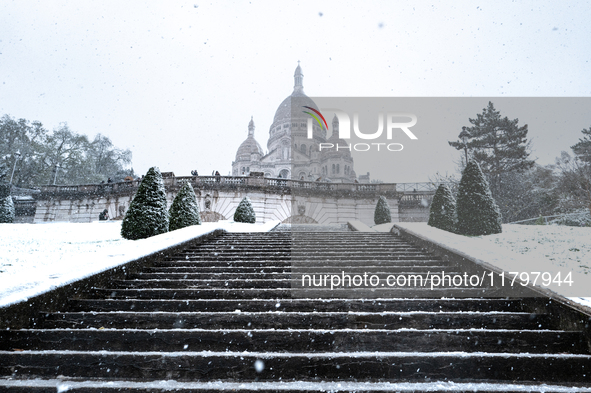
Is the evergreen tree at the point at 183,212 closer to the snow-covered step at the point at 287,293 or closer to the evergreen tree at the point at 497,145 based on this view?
the snow-covered step at the point at 287,293

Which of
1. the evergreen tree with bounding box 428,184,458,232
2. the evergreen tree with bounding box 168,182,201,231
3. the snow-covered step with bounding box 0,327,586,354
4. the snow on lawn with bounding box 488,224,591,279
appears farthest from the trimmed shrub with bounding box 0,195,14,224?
the snow on lawn with bounding box 488,224,591,279

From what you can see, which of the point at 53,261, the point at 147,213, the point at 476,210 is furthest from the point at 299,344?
the point at 476,210

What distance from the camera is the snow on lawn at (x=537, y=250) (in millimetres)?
3379

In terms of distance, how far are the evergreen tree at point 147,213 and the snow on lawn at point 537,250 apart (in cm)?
689

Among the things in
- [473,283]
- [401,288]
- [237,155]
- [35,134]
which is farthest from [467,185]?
[237,155]

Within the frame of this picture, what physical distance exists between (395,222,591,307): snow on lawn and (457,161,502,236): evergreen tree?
0.52 m

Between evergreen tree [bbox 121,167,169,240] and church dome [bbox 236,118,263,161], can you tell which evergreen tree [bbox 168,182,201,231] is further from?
church dome [bbox 236,118,263,161]

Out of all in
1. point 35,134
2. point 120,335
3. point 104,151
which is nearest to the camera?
point 120,335

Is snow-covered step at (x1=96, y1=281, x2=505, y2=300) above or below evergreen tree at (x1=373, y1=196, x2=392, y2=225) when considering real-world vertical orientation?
below

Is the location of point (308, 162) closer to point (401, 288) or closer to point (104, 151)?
point (104, 151)

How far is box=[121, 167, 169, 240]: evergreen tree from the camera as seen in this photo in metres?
9.54

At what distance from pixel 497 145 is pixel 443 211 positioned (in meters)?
24.5

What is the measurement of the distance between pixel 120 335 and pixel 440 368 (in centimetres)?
252

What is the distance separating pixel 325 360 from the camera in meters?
2.40
